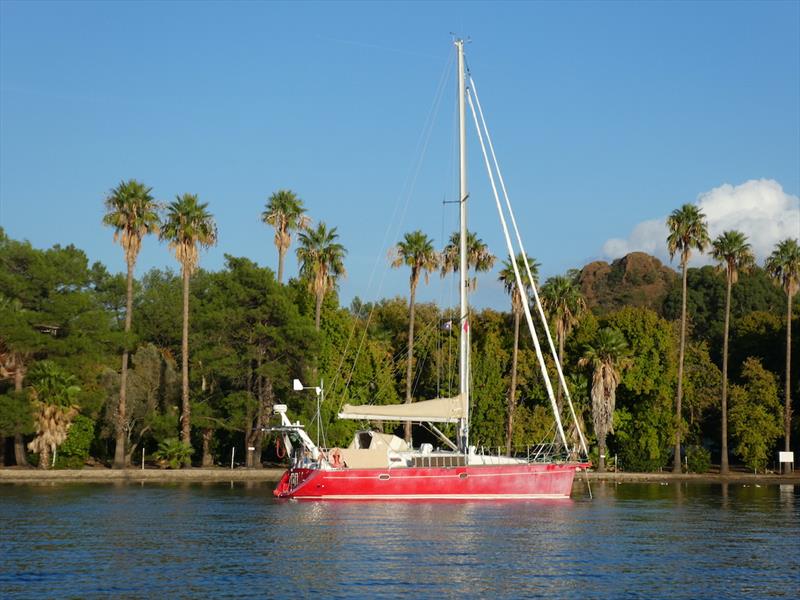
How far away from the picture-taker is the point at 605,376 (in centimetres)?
8594

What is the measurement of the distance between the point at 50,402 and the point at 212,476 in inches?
447

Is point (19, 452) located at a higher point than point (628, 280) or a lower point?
lower

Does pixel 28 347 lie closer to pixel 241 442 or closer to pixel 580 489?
pixel 241 442

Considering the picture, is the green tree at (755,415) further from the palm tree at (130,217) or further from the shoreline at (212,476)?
the palm tree at (130,217)

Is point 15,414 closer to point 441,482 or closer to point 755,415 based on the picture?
point 441,482

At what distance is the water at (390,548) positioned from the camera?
30547 mm

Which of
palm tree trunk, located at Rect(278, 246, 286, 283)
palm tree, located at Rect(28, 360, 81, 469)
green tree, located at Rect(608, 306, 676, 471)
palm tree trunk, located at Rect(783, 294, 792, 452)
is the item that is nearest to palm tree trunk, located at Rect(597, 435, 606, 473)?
green tree, located at Rect(608, 306, 676, 471)

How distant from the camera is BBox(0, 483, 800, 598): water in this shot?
3055cm

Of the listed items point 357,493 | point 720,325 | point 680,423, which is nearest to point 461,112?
point 357,493

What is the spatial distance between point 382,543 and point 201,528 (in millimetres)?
8000

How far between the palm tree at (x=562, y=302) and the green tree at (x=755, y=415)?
46.8 feet

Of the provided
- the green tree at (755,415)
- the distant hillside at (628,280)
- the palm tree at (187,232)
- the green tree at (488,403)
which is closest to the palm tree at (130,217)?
the palm tree at (187,232)

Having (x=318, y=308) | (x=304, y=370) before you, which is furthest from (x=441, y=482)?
(x=318, y=308)

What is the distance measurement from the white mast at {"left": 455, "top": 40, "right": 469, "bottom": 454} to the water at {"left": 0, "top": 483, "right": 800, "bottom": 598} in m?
3.71
